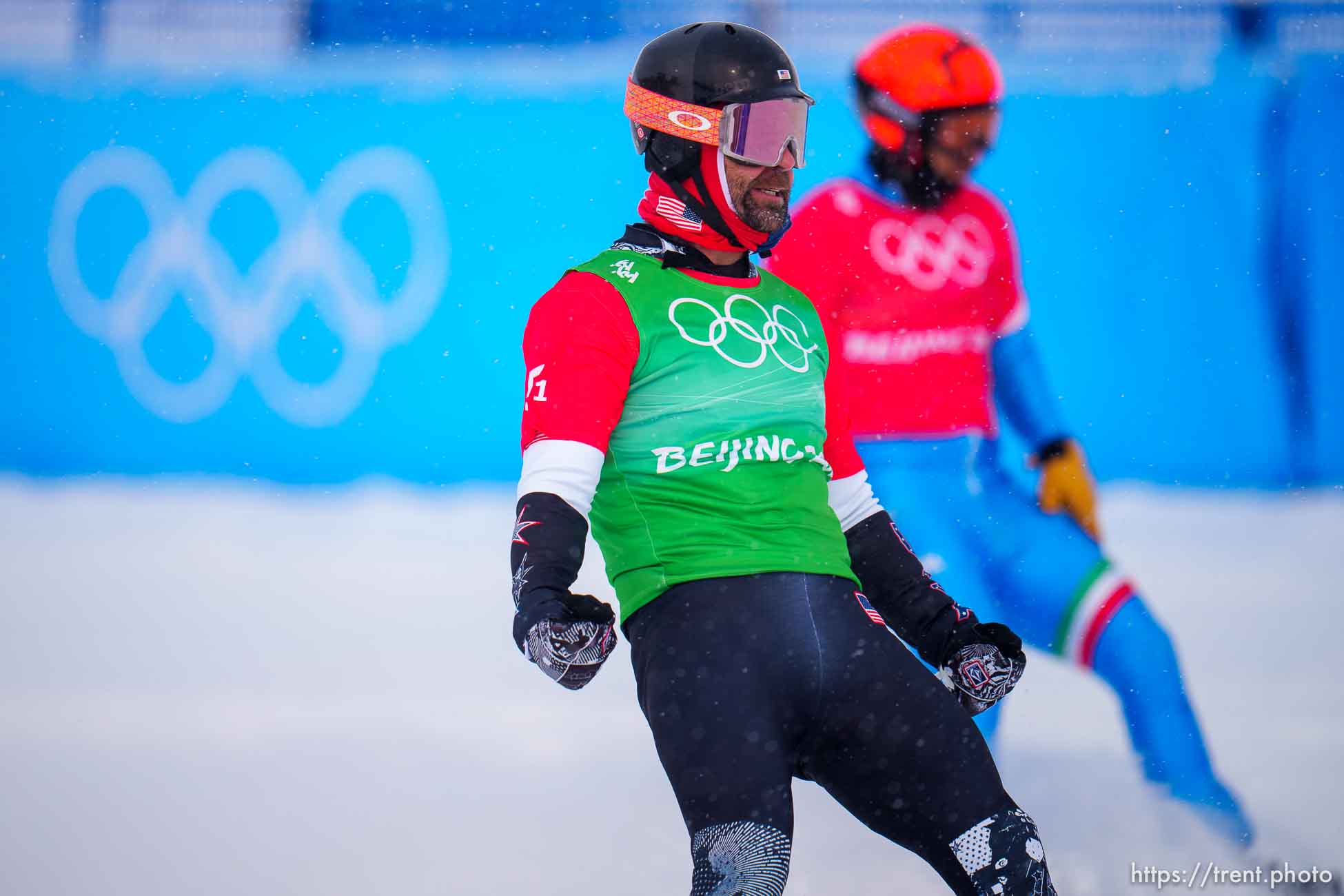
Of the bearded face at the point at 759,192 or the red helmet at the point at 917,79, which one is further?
the red helmet at the point at 917,79

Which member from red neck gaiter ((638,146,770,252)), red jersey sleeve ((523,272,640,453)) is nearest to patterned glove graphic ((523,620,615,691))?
red jersey sleeve ((523,272,640,453))

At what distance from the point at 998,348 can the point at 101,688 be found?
8.21ft

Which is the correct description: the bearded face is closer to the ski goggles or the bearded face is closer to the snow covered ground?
the ski goggles

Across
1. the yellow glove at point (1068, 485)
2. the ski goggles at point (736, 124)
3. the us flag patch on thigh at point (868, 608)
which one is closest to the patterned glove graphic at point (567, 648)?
the us flag patch on thigh at point (868, 608)

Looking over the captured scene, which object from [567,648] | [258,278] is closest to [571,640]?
[567,648]

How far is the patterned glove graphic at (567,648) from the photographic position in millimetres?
1582

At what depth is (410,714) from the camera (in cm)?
325

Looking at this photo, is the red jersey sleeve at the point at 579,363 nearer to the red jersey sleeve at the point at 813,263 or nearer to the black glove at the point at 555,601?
the black glove at the point at 555,601

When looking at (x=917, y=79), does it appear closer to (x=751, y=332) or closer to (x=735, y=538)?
(x=751, y=332)

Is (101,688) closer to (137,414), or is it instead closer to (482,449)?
(137,414)

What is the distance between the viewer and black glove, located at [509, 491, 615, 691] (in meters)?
1.59

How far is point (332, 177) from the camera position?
3475mm

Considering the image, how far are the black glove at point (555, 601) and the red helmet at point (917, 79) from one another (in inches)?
77.4

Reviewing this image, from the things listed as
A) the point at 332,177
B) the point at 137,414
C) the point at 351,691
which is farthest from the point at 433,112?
the point at 351,691
